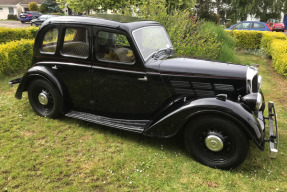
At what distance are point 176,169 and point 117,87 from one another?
5.08 feet

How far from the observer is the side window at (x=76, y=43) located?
3.78 m

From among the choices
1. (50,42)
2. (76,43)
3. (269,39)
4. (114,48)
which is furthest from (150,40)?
(269,39)

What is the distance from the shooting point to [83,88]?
396 centimetres

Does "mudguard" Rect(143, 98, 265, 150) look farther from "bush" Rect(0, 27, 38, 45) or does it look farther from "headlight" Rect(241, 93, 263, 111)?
"bush" Rect(0, 27, 38, 45)

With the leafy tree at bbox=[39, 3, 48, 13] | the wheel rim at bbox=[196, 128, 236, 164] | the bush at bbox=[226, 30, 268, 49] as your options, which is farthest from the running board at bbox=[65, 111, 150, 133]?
the leafy tree at bbox=[39, 3, 48, 13]

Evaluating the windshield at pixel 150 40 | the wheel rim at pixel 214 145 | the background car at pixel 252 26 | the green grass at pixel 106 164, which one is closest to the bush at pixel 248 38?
the background car at pixel 252 26

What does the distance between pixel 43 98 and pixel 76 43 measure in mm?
1319

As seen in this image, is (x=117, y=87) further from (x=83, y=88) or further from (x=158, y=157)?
(x=158, y=157)

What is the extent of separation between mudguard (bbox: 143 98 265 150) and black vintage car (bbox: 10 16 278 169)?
0.04 feet

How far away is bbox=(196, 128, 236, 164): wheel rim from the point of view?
3055mm

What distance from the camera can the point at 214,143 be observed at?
3.08 meters

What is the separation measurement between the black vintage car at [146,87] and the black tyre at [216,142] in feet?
0.04

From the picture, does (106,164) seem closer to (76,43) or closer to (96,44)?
(96,44)

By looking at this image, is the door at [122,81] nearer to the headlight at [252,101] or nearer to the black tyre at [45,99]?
the black tyre at [45,99]
